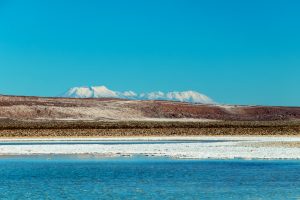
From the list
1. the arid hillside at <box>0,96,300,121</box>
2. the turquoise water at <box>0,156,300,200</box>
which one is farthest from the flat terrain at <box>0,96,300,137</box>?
the turquoise water at <box>0,156,300,200</box>

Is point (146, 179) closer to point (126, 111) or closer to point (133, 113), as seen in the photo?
point (133, 113)

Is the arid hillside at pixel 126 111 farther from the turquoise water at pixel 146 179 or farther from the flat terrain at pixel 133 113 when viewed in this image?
the turquoise water at pixel 146 179

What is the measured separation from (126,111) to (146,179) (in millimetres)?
77061

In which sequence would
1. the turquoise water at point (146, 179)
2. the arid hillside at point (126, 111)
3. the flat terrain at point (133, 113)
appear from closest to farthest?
the turquoise water at point (146, 179) → the flat terrain at point (133, 113) → the arid hillside at point (126, 111)

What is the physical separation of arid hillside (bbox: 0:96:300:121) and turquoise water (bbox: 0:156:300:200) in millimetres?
62309

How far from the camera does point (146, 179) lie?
2258cm

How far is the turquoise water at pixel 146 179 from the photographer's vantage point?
19156 mm

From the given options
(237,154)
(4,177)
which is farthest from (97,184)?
(237,154)

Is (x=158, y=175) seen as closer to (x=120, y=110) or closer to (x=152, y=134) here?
(x=152, y=134)

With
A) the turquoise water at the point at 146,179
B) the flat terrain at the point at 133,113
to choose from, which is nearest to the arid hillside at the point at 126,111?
the flat terrain at the point at 133,113

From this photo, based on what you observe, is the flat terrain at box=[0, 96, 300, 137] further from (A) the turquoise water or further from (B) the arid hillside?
(A) the turquoise water

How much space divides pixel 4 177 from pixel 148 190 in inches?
232

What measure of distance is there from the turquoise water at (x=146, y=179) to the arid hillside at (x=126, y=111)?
62309 millimetres

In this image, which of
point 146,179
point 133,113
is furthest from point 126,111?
point 146,179
